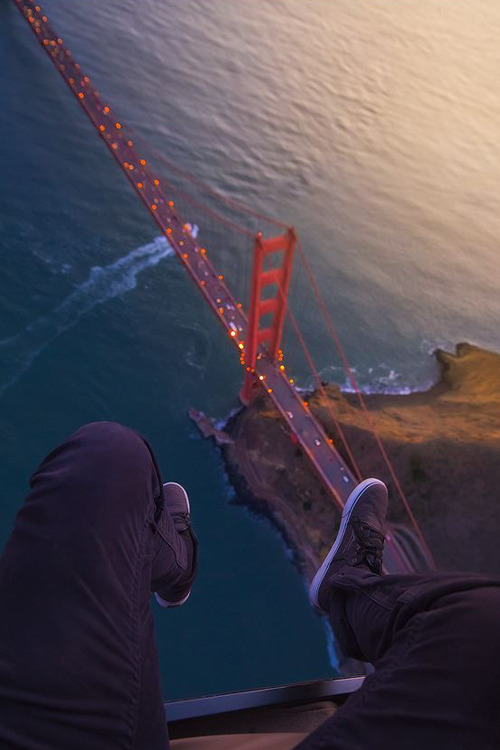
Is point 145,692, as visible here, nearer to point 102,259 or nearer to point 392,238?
point 102,259

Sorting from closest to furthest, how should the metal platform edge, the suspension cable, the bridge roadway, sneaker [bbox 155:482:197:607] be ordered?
the metal platform edge → sneaker [bbox 155:482:197:607] → the suspension cable → the bridge roadway

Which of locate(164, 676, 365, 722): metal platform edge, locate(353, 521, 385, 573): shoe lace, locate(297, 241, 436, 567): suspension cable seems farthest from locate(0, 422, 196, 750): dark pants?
locate(297, 241, 436, 567): suspension cable

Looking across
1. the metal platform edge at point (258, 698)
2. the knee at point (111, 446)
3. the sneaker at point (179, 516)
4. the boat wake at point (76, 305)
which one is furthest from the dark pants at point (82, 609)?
the boat wake at point (76, 305)

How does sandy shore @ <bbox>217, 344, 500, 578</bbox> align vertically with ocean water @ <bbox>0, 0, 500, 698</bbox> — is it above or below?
below

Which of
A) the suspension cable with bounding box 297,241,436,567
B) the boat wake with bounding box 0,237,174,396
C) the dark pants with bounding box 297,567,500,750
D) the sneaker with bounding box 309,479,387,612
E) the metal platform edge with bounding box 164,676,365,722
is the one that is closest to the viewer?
the dark pants with bounding box 297,567,500,750

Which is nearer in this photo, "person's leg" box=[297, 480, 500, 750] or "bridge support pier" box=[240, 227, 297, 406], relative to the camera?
"person's leg" box=[297, 480, 500, 750]

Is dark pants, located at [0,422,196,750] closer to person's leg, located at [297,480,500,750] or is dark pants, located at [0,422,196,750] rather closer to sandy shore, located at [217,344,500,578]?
person's leg, located at [297,480,500,750]

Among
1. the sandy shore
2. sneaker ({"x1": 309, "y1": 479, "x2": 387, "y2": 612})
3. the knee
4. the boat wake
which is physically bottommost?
the sandy shore
